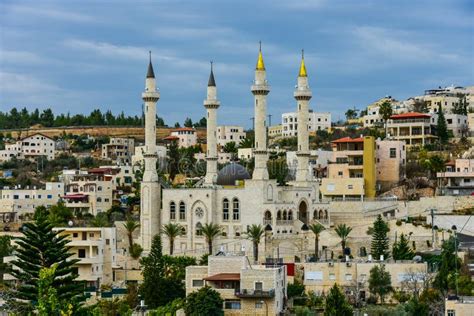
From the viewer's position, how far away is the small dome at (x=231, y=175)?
74.1 m

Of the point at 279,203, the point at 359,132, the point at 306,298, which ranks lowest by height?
the point at 306,298

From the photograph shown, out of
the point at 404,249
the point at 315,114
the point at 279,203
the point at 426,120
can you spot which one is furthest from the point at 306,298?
the point at 315,114

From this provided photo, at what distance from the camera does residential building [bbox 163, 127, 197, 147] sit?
122 m

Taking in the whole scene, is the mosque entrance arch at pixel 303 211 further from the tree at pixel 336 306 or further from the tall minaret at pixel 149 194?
the tree at pixel 336 306

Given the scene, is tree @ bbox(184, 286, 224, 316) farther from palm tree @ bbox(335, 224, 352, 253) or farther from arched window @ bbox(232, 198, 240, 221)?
arched window @ bbox(232, 198, 240, 221)

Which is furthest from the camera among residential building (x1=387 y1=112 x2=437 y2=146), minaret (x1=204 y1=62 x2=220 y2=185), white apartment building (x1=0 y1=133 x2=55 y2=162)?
white apartment building (x1=0 y1=133 x2=55 y2=162)

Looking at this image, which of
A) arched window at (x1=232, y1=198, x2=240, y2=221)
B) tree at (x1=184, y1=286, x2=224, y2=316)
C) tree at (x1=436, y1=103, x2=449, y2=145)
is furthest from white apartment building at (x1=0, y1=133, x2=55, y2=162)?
tree at (x1=184, y1=286, x2=224, y2=316)

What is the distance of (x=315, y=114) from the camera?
411ft

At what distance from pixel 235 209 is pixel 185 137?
177ft

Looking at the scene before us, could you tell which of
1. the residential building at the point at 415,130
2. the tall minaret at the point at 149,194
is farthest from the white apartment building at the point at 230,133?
the tall minaret at the point at 149,194

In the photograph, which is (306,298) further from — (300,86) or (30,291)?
(300,86)

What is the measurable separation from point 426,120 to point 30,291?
5151 cm

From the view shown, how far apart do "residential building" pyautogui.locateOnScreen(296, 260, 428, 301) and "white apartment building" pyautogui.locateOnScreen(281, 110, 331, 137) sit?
63.4m

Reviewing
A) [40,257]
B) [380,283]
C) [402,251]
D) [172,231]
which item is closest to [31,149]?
[172,231]
